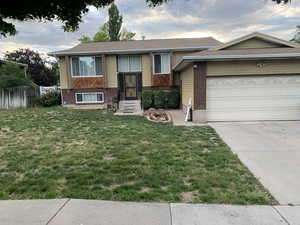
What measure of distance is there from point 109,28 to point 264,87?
2651 cm

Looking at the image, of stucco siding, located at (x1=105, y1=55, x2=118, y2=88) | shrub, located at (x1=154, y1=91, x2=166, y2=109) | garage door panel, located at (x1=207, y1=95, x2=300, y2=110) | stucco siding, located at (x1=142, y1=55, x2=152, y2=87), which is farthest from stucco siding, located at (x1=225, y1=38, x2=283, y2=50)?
stucco siding, located at (x1=105, y1=55, x2=118, y2=88)

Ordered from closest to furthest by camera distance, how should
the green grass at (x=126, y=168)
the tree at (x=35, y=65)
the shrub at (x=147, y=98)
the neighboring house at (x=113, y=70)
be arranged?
the green grass at (x=126, y=168) → the shrub at (x=147, y=98) → the neighboring house at (x=113, y=70) → the tree at (x=35, y=65)

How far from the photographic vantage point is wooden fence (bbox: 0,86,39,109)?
605 inches

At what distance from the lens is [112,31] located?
99.6ft

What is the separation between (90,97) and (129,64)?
3.84 metres

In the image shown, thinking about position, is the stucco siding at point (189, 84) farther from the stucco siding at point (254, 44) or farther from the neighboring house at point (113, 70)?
the neighboring house at point (113, 70)

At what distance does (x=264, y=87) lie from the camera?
9.12 metres

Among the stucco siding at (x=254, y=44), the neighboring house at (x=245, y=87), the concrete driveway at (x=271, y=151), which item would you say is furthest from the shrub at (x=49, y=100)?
the stucco siding at (x=254, y=44)

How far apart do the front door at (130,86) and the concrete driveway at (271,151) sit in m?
8.36

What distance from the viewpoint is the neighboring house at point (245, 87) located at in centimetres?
891

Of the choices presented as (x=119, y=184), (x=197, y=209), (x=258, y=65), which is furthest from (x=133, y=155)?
(x=258, y=65)

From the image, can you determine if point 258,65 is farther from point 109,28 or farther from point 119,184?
point 109,28

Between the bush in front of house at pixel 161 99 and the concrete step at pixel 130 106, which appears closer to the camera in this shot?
the concrete step at pixel 130 106

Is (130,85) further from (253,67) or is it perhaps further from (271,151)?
(271,151)
